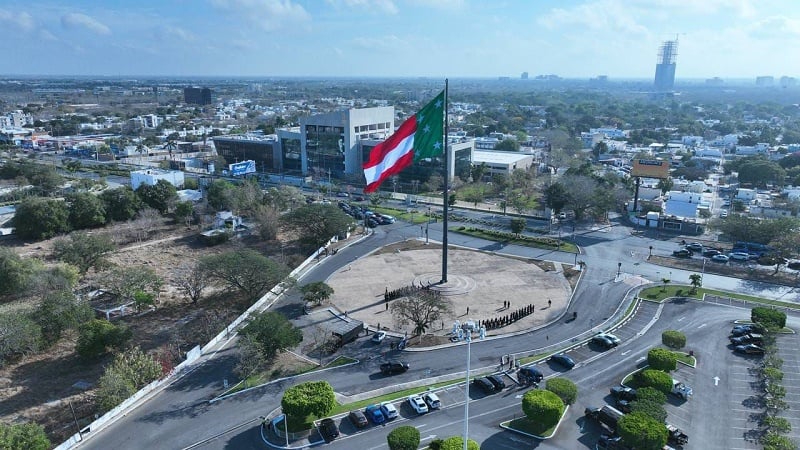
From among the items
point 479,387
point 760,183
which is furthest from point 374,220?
point 760,183

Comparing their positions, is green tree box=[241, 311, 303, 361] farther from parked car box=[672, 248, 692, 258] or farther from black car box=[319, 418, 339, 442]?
parked car box=[672, 248, 692, 258]

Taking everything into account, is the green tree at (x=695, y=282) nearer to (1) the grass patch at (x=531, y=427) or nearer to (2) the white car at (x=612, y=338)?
(2) the white car at (x=612, y=338)

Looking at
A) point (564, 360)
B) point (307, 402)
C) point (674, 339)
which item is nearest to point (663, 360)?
point (674, 339)

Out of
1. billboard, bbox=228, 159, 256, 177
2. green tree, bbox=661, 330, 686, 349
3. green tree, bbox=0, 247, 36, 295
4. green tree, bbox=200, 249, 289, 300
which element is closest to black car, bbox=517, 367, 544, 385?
green tree, bbox=661, 330, 686, 349

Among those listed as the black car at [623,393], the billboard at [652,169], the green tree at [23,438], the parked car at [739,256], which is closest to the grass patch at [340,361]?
the green tree at [23,438]

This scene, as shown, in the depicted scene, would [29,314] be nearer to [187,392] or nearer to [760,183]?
[187,392]
